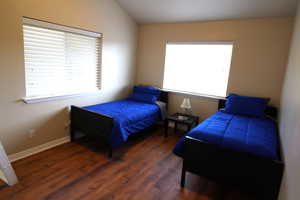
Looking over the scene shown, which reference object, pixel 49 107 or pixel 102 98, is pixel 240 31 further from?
pixel 49 107

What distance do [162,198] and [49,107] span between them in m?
2.05

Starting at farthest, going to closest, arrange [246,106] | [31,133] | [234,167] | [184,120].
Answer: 1. [184,120]
2. [246,106]
3. [31,133]
4. [234,167]

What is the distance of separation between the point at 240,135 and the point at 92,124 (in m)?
2.03

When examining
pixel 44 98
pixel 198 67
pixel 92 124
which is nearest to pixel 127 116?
pixel 92 124

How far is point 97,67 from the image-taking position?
3.58m

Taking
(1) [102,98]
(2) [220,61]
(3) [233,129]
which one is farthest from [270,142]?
(1) [102,98]

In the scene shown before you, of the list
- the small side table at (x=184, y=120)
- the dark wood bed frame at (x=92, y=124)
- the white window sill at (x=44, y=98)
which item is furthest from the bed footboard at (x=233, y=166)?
the white window sill at (x=44, y=98)

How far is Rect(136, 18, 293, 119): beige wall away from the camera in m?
2.99

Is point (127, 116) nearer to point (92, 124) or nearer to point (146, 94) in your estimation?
point (92, 124)

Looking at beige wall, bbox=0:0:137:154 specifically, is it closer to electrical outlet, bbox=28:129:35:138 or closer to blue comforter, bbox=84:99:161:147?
electrical outlet, bbox=28:129:35:138

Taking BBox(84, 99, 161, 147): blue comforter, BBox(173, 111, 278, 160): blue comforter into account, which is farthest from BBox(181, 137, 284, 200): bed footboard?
BBox(84, 99, 161, 147): blue comforter

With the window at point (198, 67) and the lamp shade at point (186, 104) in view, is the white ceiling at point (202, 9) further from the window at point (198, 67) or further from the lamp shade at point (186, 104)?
the lamp shade at point (186, 104)

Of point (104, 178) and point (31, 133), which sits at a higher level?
point (31, 133)

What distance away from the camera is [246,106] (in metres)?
3.06
